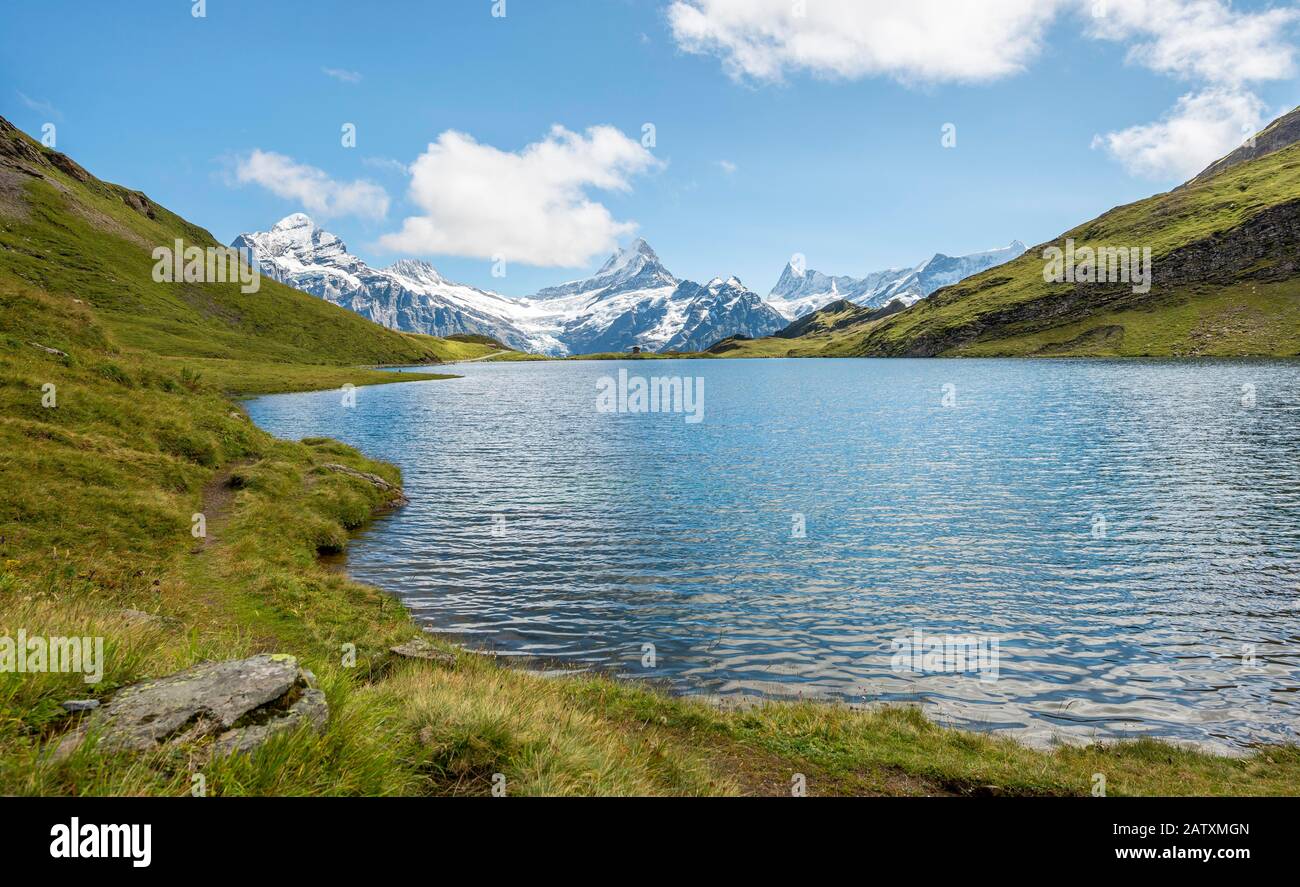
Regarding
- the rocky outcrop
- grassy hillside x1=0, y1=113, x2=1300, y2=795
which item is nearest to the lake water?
grassy hillside x1=0, y1=113, x2=1300, y2=795

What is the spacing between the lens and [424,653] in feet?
53.8

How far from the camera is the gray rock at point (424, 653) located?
A: 631 inches

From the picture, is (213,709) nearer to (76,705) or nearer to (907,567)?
(76,705)

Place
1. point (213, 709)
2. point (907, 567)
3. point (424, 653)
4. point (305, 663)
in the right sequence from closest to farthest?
point (213, 709) < point (305, 663) < point (424, 653) < point (907, 567)

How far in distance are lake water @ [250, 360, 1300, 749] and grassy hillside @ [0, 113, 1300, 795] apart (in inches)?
108

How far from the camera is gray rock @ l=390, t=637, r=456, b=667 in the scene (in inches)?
631

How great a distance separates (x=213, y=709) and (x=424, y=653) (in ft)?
31.8

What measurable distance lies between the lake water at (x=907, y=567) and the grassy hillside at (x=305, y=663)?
2756 mm

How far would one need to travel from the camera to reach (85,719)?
6727 mm

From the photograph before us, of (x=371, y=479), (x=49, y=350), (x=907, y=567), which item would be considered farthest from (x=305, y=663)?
(x=49, y=350)

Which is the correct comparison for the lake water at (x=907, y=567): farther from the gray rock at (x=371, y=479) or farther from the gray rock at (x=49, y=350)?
the gray rock at (x=49, y=350)

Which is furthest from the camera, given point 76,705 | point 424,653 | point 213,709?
point 424,653

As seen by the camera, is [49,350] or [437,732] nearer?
[437,732]
